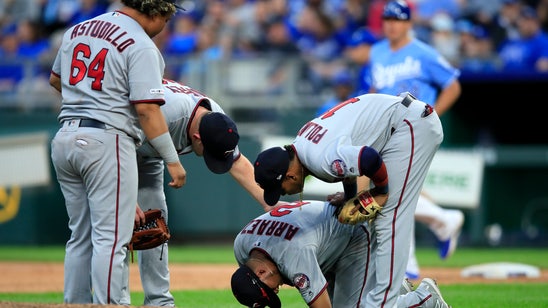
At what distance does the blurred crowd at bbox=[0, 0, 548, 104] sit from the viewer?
43.4 feet

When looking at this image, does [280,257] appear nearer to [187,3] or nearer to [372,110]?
[372,110]

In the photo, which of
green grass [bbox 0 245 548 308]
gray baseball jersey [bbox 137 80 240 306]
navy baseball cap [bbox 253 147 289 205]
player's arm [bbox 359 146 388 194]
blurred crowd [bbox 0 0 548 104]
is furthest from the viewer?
blurred crowd [bbox 0 0 548 104]

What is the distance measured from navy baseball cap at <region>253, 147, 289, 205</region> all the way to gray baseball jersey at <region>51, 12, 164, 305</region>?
26.1 inches

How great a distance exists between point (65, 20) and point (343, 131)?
40.6 feet

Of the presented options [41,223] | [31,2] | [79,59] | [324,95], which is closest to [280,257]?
[79,59]

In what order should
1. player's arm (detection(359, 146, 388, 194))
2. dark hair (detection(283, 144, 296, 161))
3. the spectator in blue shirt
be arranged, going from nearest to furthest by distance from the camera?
player's arm (detection(359, 146, 388, 194)) → dark hair (detection(283, 144, 296, 161)) → the spectator in blue shirt

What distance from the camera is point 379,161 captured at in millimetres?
5242

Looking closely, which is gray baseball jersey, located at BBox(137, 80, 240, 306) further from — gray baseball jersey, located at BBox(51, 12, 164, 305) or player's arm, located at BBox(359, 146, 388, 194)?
player's arm, located at BBox(359, 146, 388, 194)

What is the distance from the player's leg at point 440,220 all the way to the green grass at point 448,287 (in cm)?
55

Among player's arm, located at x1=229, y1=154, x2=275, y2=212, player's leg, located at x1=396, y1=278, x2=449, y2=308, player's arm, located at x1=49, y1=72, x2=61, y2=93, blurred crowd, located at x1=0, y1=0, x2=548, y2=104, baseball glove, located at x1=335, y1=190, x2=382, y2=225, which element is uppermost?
player's arm, located at x1=49, y1=72, x2=61, y2=93

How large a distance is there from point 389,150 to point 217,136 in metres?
1.04

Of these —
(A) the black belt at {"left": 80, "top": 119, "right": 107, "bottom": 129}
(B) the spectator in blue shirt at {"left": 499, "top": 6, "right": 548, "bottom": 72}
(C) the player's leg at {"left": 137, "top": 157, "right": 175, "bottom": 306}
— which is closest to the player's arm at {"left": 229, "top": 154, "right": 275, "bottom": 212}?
(C) the player's leg at {"left": 137, "top": 157, "right": 175, "bottom": 306}

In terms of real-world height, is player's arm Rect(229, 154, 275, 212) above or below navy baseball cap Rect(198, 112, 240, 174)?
below

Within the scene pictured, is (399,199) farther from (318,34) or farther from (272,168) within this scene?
(318,34)
